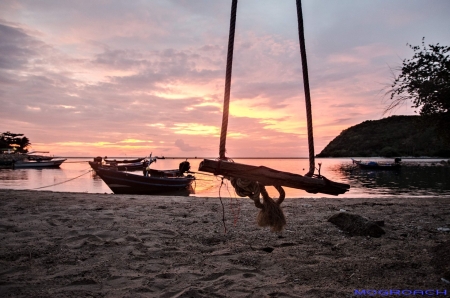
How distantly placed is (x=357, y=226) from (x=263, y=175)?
159 inches

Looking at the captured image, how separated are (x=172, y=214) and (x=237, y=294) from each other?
5.22 m

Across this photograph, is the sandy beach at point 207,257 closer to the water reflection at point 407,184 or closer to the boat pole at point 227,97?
the boat pole at point 227,97

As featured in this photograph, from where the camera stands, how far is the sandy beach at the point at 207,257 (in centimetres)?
369

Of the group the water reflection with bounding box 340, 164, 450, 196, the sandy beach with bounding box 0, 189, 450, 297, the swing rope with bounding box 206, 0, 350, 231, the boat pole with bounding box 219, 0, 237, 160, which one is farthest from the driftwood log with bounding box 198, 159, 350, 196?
the water reflection with bounding box 340, 164, 450, 196

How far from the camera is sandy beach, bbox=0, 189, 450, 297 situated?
3.69 metres

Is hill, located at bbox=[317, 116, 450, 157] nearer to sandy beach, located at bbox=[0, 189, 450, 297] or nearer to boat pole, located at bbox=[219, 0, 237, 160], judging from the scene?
sandy beach, located at bbox=[0, 189, 450, 297]

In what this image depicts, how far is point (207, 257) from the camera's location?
4.90 meters

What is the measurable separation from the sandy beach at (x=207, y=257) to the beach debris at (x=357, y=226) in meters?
0.16

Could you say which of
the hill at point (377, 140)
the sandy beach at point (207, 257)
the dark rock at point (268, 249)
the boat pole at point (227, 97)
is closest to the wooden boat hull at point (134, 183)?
the sandy beach at point (207, 257)

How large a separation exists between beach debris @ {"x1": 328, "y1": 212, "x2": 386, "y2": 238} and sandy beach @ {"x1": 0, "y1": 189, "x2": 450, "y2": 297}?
0.16 m

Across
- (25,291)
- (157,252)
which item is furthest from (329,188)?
(25,291)

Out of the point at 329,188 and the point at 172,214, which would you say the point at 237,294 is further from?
the point at 172,214

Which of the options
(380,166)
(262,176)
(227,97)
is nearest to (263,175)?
(262,176)

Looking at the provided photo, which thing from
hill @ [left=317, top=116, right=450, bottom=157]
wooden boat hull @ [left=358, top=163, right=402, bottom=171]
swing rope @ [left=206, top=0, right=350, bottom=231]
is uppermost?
hill @ [left=317, top=116, right=450, bottom=157]
